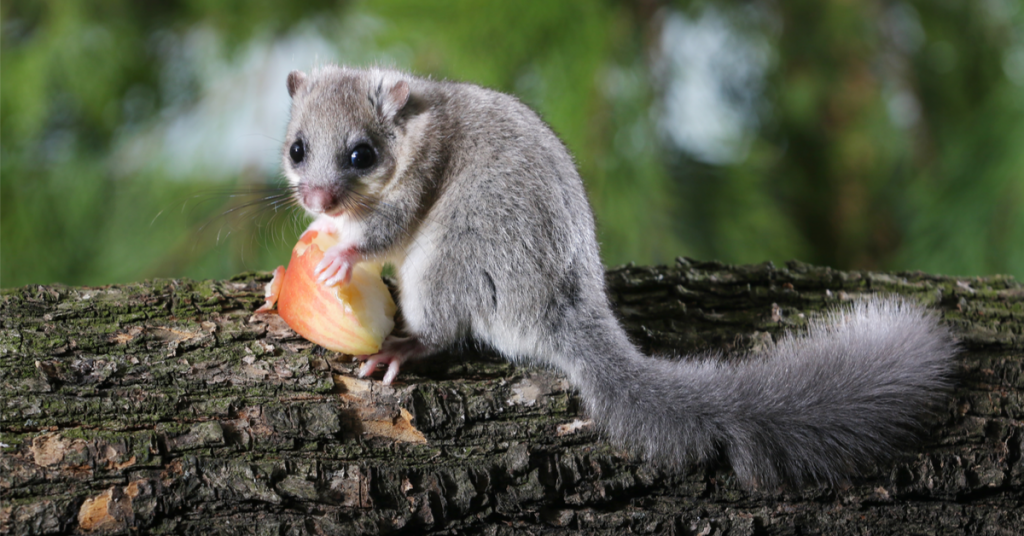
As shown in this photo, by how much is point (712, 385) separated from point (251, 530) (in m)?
1.14

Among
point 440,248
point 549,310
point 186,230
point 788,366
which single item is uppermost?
point 186,230

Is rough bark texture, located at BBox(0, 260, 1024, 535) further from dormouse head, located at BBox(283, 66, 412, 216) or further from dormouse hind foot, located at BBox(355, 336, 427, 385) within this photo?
dormouse head, located at BBox(283, 66, 412, 216)

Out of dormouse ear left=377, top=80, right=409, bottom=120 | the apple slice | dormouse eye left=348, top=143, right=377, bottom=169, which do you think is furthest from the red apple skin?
dormouse ear left=377, top=80, right=409, bottom=120

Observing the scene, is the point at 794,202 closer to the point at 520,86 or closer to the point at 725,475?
the point at 520,86

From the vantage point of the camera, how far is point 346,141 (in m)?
2.14

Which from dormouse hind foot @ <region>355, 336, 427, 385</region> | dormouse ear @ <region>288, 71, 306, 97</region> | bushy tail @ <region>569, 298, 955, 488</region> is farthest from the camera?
dormouse ear @ <region>288, 71, 306, 97</region>

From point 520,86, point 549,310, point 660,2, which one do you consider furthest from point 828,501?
point 660,2

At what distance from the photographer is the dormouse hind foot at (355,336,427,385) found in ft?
6.03

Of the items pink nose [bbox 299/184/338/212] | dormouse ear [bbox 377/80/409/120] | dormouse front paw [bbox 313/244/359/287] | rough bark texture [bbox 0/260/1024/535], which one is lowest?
rough bark texture [bbox 0/260/1024/535]

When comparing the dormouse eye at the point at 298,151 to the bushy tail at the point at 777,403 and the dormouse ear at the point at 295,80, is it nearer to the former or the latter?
the dormouse ear at the point at 295,80

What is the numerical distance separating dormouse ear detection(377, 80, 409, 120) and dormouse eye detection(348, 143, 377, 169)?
13cm

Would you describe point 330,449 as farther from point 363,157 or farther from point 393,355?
point 363,157

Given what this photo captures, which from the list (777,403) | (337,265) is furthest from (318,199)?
(777,403)

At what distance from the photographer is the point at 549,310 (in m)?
1.97
